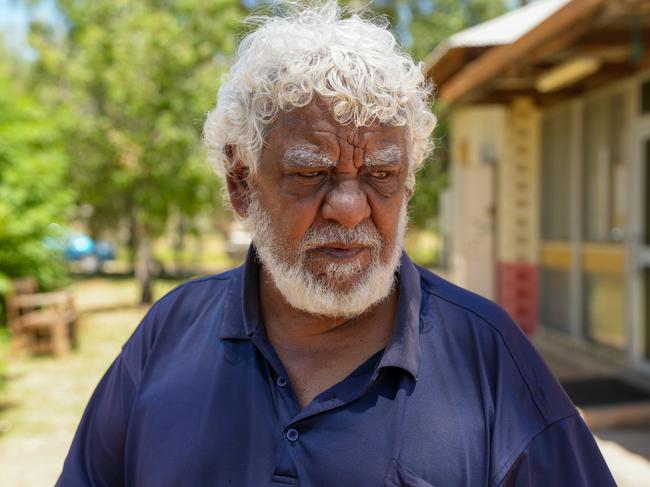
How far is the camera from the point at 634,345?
6.87 meters

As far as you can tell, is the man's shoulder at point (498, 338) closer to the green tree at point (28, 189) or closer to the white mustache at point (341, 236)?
the white mustache at point (341, 236)

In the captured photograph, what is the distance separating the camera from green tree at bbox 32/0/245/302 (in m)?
14.0

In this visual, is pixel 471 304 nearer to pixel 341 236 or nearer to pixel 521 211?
pixel 341 236

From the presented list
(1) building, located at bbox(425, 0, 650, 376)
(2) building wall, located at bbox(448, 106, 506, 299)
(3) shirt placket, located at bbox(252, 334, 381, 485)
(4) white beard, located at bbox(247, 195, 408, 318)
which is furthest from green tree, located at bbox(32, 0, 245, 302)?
(3) shirt placket, located at bbox(252, 334, 381, 485)

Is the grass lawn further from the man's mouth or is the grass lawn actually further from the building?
the building

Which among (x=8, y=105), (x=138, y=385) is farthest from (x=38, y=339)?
(x=138, y=385)

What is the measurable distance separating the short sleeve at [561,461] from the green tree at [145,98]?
12.5m

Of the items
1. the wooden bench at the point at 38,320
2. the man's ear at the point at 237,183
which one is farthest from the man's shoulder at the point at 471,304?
the wooden bench at the point at 38,320

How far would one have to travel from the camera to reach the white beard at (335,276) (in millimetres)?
1681

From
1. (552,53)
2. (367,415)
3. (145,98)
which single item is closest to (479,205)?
(552,53)

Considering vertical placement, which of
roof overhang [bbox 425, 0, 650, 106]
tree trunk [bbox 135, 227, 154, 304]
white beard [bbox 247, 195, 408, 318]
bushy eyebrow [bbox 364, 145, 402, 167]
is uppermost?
roof overhang [bbox 425, 0, 650, 106]

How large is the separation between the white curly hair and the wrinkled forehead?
18 millimetres

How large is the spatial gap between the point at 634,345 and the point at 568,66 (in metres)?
2.60

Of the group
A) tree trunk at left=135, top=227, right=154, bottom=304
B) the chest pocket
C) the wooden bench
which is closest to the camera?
the chest pocket
